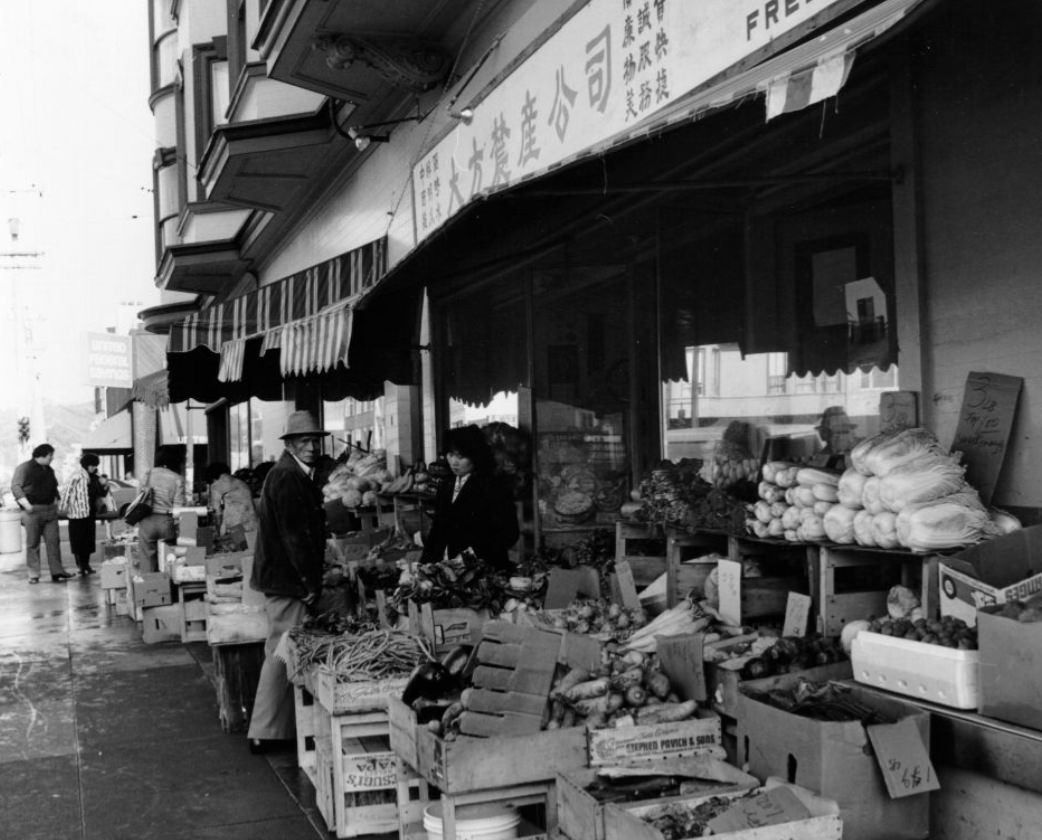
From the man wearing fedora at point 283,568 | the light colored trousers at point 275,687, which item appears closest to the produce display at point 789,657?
the man wearing fedora at point 283,568

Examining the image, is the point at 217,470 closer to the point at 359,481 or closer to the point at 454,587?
the point at 359,481

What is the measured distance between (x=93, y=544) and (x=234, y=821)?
16.1 m

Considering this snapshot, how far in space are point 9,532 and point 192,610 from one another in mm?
15295

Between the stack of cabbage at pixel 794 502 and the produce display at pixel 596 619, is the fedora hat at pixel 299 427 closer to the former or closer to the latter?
the produce display at pixel 596 619

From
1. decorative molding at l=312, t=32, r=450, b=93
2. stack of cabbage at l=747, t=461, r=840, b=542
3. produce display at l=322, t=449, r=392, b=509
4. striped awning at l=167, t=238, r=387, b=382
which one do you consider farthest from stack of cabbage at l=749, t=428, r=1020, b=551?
produce display at l=322, t=449, r=392, b=509

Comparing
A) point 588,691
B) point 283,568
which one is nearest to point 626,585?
point 588,691

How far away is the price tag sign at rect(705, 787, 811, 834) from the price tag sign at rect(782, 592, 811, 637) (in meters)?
1.45

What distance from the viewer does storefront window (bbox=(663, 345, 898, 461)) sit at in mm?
5781

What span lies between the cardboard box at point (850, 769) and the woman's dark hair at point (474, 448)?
4464 mm

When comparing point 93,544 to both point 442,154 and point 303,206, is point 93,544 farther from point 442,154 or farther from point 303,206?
point 442,154

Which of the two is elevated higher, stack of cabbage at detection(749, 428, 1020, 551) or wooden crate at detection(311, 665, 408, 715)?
stack of cabbage at detection(749, 428, 1020, 551)

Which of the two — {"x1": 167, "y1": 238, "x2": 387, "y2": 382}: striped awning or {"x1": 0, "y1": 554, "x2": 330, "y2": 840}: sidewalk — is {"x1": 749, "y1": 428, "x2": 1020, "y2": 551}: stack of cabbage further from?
{"x1": 167, "y1": 238, "x2": 387, "y2": 382}: striped awning

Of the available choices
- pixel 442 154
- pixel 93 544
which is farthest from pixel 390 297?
pixel 93 544

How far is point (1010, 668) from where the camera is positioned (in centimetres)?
355
